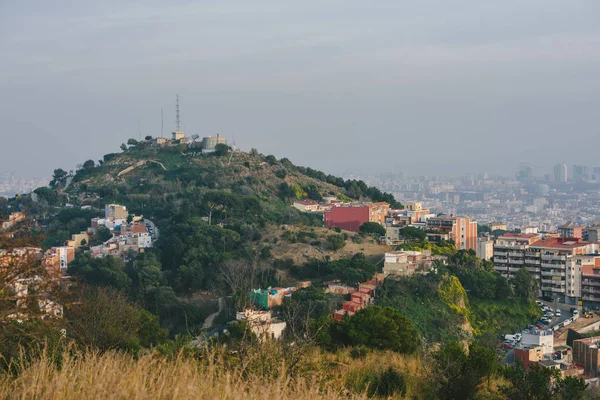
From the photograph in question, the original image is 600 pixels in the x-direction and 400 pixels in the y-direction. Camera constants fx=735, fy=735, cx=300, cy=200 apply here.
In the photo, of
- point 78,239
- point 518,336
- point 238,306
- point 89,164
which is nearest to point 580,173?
point 89,164

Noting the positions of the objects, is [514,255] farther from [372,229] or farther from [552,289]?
[372,229]

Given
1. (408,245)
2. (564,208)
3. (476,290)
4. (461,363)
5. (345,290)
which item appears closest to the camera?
(461,363)

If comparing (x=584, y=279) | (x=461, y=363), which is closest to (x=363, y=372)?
(x=461, y=363)

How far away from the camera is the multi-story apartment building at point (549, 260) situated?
22.3m

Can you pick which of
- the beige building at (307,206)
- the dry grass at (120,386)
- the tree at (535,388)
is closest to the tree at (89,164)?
the beige building at (307,206)

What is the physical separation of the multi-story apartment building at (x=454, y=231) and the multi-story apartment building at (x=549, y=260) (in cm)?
117

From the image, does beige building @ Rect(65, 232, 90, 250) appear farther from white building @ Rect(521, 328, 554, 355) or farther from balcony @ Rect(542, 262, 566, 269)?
white building @ Rect(521, 328, 554, 355)

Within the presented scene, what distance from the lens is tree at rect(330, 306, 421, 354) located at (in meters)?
9.75

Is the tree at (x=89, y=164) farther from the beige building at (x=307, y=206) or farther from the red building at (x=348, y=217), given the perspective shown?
the red building at (x=348, y=217)

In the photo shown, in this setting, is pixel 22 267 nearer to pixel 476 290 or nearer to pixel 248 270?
pixel 248 270

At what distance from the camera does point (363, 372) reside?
21.8 feet

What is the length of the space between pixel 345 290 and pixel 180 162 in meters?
18.3

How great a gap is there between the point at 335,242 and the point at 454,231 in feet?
19.4

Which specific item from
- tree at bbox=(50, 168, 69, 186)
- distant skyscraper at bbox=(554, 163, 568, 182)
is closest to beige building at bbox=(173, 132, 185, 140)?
tree at bbox=(50, 168, 69, 186)
